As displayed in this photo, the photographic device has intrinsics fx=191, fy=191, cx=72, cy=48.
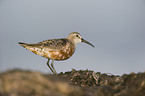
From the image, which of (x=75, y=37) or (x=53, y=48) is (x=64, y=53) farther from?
(x=75, y=37)

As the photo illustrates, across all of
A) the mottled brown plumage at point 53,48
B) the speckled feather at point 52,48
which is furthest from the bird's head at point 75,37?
the speckled feather at point 52,48

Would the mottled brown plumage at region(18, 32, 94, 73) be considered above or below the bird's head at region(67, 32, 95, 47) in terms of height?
below

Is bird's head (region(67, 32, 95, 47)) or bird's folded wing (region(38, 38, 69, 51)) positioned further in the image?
bird's head (region(67, 32, 95, 47))

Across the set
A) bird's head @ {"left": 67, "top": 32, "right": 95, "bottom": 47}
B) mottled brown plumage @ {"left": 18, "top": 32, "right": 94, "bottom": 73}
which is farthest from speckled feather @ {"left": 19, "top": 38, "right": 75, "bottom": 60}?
bird's head @ {"left": 67, "top": 32, "right": 95, "bottom": 47}

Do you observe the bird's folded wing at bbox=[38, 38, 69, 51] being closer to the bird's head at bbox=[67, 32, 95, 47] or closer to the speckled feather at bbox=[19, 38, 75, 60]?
the speckled feather at bbox=[19, 38, 75, 60]

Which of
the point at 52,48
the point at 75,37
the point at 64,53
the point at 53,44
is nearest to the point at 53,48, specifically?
the point at 52,48

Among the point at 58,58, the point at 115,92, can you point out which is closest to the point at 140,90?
the point at 115,92

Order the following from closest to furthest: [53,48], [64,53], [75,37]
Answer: [53,48] < [64,53] < [75,37]

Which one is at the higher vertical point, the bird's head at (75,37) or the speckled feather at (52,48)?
the bird's head at (75,37)

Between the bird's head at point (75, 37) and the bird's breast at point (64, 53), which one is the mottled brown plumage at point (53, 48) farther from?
the bird's head at point (75, 37)

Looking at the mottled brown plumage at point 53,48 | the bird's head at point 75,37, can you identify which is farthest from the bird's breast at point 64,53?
the bird's head at point 75,37

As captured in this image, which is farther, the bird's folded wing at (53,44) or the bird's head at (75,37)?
the bird's head at (75,37)

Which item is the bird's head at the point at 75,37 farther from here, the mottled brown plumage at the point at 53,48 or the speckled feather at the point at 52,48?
the speckled feather at the point at 52,48

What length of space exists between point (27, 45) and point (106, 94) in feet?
16.9
